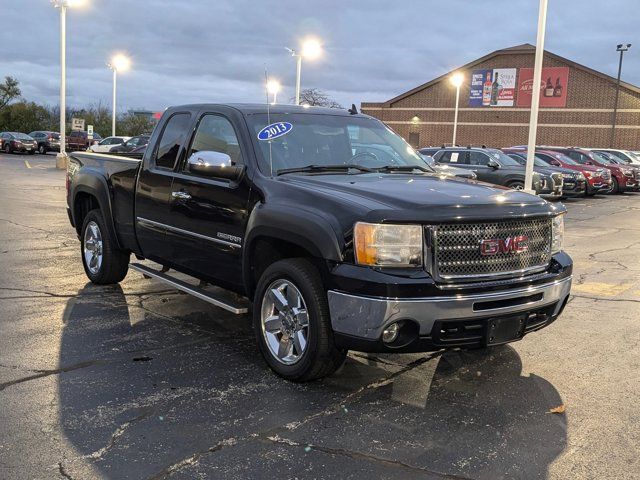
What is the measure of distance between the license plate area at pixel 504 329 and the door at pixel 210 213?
1.89 meters

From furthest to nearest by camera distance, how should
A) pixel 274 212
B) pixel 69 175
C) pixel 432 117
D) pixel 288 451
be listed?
pixel 432 117 → pixel 69 175 → pixel 274 212 → pixel 288 451

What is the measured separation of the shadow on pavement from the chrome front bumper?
0.55 m

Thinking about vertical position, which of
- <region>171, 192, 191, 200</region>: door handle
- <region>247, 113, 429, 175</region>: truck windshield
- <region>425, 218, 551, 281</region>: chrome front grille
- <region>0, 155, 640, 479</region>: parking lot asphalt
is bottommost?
<region>0, 155, 640, 479</region>: parking lot asphalt

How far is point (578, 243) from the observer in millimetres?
11891

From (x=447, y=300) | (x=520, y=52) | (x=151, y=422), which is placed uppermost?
(x=520, y=52)

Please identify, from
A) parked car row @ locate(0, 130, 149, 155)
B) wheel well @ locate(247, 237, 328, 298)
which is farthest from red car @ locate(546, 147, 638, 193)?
parked car row @ locate(0, 130, 149, 155)

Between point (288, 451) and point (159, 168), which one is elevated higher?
point (159, 168)

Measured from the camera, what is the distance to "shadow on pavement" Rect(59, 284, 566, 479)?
10.8 feet

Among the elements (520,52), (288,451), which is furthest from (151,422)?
(520,52)

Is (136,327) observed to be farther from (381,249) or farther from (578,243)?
(578,243)

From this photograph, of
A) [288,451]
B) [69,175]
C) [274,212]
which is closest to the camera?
[288,451]

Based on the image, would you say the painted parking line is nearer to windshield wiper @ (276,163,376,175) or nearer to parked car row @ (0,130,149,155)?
windshield wiper @ (276,163,376,175)

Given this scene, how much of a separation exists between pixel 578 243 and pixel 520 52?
49.9 meters

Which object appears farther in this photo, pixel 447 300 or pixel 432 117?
pixel 432 117
